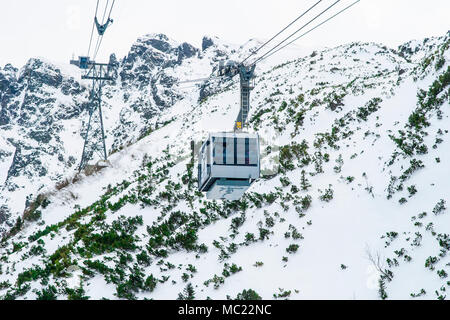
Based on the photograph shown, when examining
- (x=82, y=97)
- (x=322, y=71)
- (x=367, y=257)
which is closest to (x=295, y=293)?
(x=367, y=257)

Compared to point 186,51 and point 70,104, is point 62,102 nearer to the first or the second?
point 70,104

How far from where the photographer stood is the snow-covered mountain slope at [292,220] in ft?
Answer: 58.2

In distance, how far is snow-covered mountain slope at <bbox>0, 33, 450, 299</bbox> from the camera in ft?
58.2

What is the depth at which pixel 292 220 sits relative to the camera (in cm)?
2323

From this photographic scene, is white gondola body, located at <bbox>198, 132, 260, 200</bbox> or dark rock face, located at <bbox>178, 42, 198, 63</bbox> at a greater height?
dark rock face, located at <bbox>178, 42, 198, 63</bbox>

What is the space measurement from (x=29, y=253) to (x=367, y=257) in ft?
83.1

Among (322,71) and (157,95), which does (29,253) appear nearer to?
(322,71)

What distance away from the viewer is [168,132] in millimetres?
64125

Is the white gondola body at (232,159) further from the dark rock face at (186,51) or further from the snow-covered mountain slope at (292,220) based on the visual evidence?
the dark rock face at (186,51)

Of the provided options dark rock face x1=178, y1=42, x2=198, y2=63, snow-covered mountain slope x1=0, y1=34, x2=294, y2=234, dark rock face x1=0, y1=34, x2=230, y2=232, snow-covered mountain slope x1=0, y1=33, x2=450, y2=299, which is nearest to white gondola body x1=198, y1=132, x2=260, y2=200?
snow-covered mountain slope x1=0, y1=33, x2=450, y2=299

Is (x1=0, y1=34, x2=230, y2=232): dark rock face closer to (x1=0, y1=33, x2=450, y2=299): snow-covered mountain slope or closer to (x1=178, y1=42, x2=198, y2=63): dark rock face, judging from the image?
(x1=178, y1=42, x2=198, y2=63): dark rock face

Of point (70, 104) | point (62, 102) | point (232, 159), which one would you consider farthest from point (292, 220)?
point (62, 102)

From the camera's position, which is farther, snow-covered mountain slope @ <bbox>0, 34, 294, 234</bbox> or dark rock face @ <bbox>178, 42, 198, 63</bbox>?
dark rock face @ <bbox>178, 42, 198, 63</bbox>

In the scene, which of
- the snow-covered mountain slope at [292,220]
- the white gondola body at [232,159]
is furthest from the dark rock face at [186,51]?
the white gondola body at [232,159]
